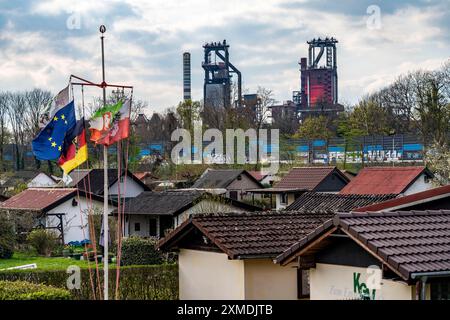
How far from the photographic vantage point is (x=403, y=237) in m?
12.7

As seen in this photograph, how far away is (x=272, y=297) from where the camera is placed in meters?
18.8

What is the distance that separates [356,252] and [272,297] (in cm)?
580

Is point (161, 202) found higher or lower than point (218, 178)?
lower

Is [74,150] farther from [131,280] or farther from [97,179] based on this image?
[97,179]

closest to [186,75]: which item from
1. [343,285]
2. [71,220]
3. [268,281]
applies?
[71,220]

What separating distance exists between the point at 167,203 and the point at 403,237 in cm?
3202

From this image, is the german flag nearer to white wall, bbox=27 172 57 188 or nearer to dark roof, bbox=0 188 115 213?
Answer: dark roof, bbox=0 188 115 213

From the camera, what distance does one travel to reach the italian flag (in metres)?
16.3

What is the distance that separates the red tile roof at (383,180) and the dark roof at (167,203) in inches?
236

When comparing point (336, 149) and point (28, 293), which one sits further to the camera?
point (336, 149)

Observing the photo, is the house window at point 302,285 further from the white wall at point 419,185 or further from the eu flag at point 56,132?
the white wall at point 419,185

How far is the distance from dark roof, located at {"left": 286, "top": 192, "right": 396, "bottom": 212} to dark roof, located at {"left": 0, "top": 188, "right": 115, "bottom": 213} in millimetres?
12614

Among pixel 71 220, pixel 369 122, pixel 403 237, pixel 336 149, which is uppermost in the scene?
pixel 369 122

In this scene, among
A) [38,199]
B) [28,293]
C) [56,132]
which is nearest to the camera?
[56,132]
